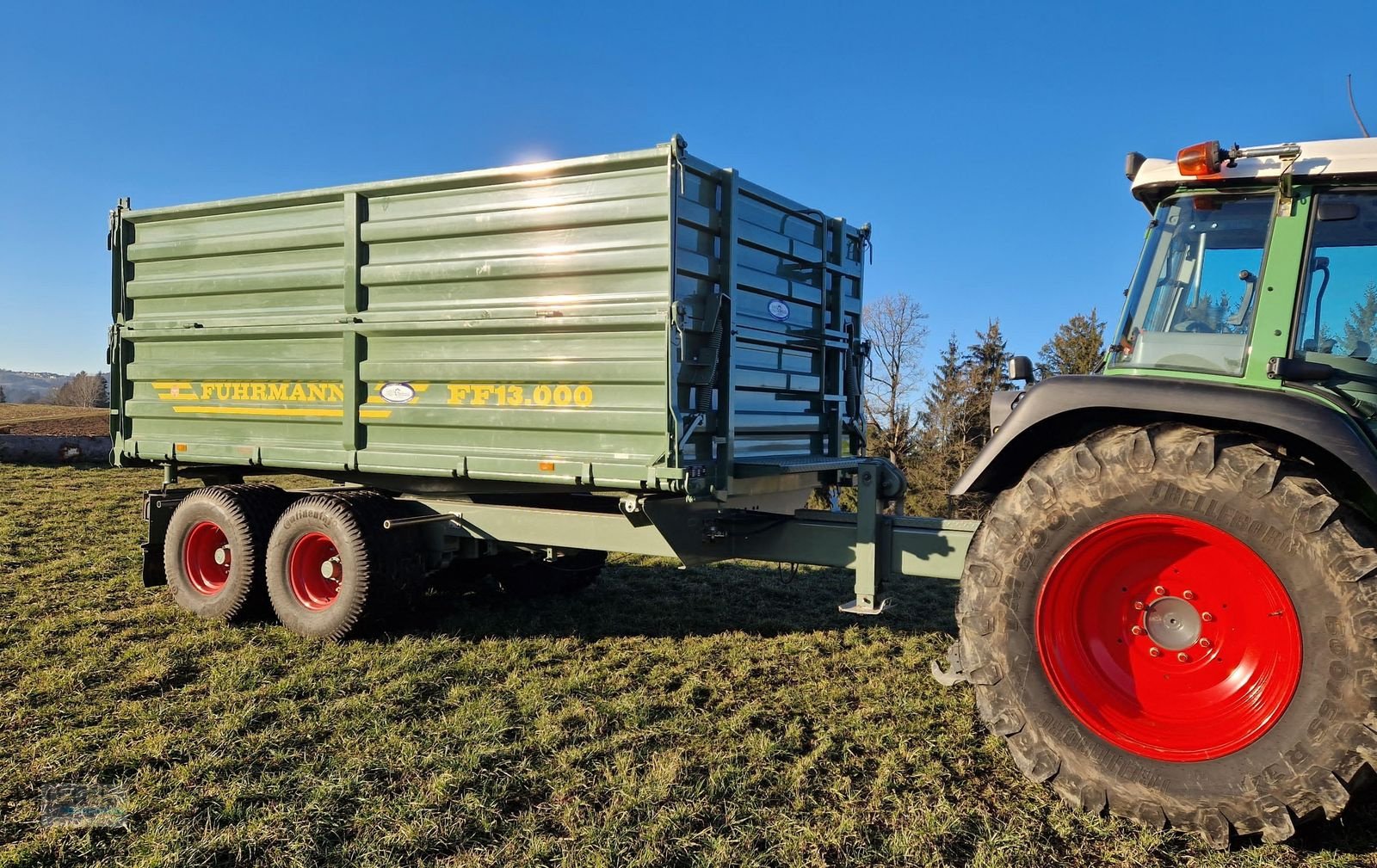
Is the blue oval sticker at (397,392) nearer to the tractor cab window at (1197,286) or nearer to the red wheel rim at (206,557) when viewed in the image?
the red wheel rim at (206,557)

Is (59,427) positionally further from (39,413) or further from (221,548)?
(221,548)

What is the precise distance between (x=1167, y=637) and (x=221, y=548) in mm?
6043

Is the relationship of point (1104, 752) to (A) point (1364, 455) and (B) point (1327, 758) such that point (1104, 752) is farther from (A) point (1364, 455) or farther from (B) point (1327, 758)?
(A) point (1364, 455)

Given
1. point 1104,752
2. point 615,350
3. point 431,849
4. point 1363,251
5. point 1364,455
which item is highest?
point 1363,251

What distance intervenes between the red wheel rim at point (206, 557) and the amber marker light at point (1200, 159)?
20.6 feet

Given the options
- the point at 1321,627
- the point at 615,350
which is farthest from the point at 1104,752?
the point at 615,350

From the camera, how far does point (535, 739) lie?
388 cm

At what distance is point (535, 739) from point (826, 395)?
10.0 feet

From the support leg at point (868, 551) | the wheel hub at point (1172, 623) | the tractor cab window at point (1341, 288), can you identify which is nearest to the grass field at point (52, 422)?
the support leg at point (868, 551)

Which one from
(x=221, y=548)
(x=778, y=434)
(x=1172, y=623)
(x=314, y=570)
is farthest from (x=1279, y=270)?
(x=221, y=548)

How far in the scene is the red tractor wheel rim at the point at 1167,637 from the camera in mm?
3074

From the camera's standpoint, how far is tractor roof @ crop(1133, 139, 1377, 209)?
3143mm

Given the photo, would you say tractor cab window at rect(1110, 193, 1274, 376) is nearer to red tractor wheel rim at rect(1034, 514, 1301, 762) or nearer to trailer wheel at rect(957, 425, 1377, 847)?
trailer wheel at rect(957, 425, 1377, 847)

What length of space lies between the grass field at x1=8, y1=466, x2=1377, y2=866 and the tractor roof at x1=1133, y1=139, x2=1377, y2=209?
2.37 metres
